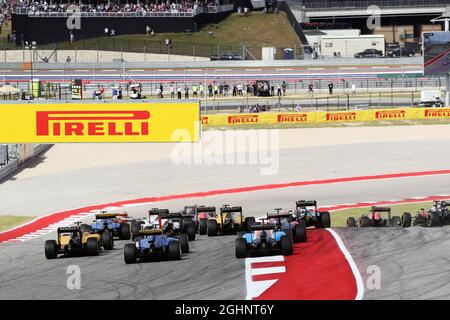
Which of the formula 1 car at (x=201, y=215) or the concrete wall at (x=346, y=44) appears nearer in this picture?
the formula 1 car at (x=201, y=215)

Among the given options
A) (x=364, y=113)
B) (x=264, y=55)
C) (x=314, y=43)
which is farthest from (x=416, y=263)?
(x=314, y=43)

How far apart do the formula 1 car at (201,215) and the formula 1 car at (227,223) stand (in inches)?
18.0

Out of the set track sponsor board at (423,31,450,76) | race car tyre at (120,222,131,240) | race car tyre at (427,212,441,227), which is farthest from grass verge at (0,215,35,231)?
track sponsor board at (423,31,450,76)

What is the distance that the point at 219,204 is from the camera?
130ft

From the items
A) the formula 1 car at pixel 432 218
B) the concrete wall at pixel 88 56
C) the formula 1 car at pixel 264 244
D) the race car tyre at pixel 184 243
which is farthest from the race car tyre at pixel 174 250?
the concrete wall at pixel 88 56

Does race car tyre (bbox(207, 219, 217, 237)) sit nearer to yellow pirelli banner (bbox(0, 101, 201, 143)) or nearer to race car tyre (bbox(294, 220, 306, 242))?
race car tyre (bbox(294, 220, 306, 242))

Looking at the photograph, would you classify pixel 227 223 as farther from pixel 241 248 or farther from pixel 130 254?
pixel 130 254

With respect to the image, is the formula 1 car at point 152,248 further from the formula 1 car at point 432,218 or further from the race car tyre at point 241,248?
the formula 1 car at point 432,218

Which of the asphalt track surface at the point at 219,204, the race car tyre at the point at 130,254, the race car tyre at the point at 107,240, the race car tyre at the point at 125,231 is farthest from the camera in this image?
the race car tyre at the point at 125,231

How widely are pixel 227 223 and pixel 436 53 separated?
115 ft

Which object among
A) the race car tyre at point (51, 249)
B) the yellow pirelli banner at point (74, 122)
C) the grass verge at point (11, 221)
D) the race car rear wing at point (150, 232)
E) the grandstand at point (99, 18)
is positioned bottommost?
the grass verge at point (11, 221)

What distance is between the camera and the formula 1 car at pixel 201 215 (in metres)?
30.5

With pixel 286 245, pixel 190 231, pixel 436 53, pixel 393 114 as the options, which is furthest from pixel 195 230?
pixel 436 53

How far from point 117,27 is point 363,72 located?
2156 centimetres
